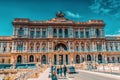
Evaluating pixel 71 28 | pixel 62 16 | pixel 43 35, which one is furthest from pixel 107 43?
pixel 43 35

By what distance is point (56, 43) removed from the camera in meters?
72.1

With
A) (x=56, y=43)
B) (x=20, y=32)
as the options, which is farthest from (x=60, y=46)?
(x=20, y=32)

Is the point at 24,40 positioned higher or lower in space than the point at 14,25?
lower

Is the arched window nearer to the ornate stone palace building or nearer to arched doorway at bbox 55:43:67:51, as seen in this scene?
the ornate stone palace building

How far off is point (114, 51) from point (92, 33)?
15.8m

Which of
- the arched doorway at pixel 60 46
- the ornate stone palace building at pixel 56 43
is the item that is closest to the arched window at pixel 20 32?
the ornate stone palace building at pixel 56 43

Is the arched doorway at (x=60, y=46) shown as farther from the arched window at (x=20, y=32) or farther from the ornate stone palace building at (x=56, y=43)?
the arched window at (x=20, y=32)

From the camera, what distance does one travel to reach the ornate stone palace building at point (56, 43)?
230 ft

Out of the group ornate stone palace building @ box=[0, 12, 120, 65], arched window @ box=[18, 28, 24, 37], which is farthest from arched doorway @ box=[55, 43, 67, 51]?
arched window @ box=[18, 28, 24, 37]

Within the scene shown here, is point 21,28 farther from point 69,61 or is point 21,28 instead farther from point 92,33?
point 92,33

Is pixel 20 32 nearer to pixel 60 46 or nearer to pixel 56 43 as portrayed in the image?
pixel 56 43

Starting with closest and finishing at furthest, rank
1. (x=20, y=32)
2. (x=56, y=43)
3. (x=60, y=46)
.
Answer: (x=56, y=43) → (x=20, y=32) → (x=60, y=46)

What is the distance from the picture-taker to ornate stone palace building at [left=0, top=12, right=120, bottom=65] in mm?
70062

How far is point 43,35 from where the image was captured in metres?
73.8
